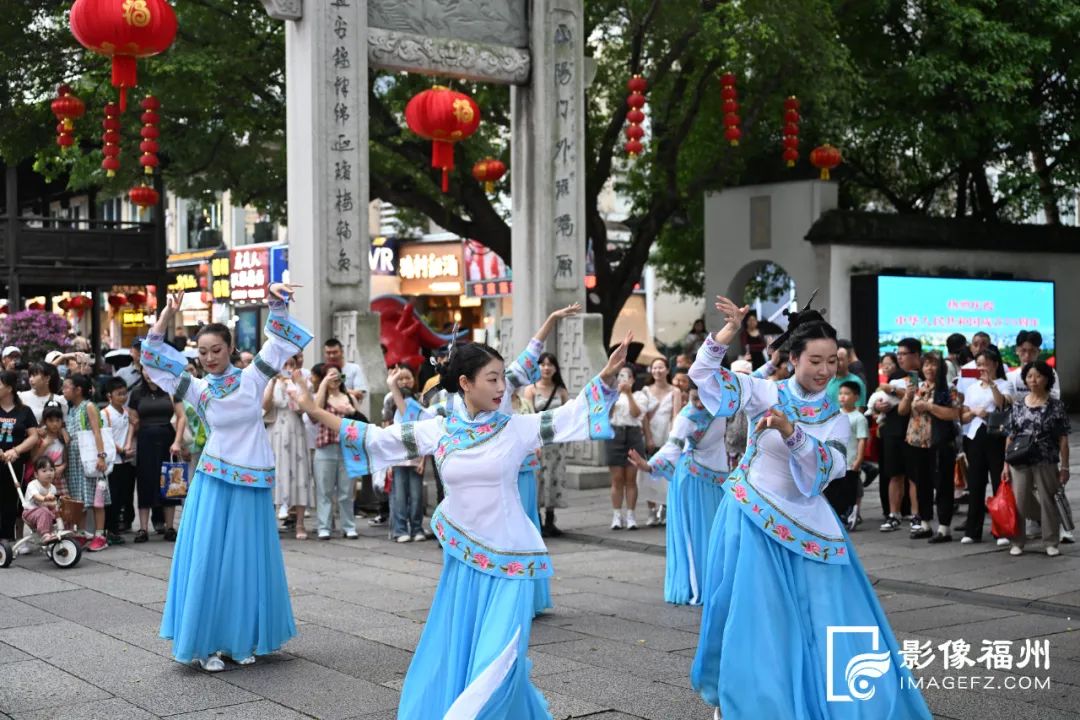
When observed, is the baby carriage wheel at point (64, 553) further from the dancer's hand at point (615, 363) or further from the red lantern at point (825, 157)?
the red lantern at point (825, 157)

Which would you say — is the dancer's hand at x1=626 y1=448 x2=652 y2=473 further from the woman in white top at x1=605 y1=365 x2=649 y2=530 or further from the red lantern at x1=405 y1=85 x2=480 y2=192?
the red lantern at x1=405 y1=85 x2=480 y2=192

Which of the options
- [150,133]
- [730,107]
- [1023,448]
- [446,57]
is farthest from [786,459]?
[730,107]

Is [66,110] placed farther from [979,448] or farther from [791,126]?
[979,448]

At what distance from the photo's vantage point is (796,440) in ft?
16.7

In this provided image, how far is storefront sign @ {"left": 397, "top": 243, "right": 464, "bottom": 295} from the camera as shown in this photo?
30.5 m

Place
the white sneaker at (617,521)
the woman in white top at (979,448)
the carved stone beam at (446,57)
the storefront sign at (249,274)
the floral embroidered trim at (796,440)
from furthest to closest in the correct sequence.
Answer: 1. the storefront sign at (249,274)
2. the carved stone beam at (446,57)
3. the white sneaker at (617,521)
4. the woman in white top at (979,448)
5. the floral embroidered trim at (796,440)

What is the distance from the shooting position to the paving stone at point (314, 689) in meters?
5.81

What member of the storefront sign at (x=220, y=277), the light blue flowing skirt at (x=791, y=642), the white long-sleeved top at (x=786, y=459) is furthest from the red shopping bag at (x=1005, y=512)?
the storefront sign at (x=220, y=277)

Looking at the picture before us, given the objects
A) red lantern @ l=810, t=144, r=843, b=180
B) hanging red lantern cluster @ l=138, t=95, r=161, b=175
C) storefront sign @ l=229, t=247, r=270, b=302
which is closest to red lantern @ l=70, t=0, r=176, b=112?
hanging red lantern cluster @ l=138, t=95, r=161, b=175

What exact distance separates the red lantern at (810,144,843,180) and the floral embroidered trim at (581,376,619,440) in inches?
532

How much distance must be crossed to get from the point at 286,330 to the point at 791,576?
9.39ft

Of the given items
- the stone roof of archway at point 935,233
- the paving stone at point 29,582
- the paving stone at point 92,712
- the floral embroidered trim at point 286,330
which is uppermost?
the stone roof of archway at point 935,233

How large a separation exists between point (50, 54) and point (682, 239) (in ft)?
36.6

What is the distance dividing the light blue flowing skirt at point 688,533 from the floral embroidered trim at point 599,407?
124 inches
